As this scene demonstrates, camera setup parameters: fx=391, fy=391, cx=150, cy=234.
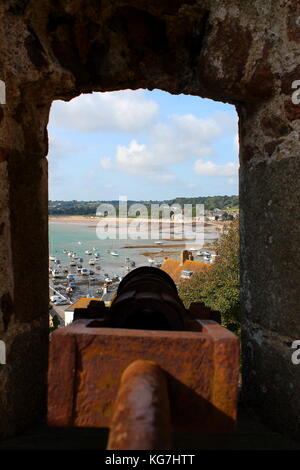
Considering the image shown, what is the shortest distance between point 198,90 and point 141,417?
55.8 inches

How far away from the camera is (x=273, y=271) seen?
153cm

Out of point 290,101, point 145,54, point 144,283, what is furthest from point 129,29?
point 144,283

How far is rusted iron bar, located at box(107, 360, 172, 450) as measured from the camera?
73 centimetres

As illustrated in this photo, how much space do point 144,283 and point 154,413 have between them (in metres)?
0.64

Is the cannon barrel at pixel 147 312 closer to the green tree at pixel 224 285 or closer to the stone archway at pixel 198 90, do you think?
the stone archway at pixel 198 90

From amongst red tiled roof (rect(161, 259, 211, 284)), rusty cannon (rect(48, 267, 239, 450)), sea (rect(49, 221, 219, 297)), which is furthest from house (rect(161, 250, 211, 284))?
rusty cannon (rect(48, 267, 239, 450))

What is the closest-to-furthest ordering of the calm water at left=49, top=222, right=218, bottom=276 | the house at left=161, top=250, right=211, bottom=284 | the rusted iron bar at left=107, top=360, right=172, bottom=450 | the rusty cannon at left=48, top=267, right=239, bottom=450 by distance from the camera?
the rusted iron bar at left=107, top=360, right=172, bottom=450
the rusty cannon at left=48, top=267, right=239, bottom=450
the house at left=161, top=250, right=211, bottom=284
the calm water at left=49, top=222, right=218, bottom=276

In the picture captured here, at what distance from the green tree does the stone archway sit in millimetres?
9135

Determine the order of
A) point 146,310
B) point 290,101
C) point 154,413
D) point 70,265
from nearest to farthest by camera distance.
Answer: point 154,413 < point 146,310 < point 290,101 < point 70,265

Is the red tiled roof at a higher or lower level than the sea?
higher

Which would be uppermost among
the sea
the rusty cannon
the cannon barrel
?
the cannon barrel

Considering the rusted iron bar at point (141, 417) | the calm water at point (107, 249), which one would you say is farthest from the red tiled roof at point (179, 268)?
the rusted iron bar at point (141, 417)

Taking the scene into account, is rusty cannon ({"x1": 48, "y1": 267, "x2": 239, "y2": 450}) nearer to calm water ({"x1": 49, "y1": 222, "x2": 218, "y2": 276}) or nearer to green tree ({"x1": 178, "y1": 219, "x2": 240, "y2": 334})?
green tree ({"x1": 178, "y1": 219, "x2": 240, "y2": 334})

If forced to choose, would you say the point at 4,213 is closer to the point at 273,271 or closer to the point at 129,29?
the point at 129,29
